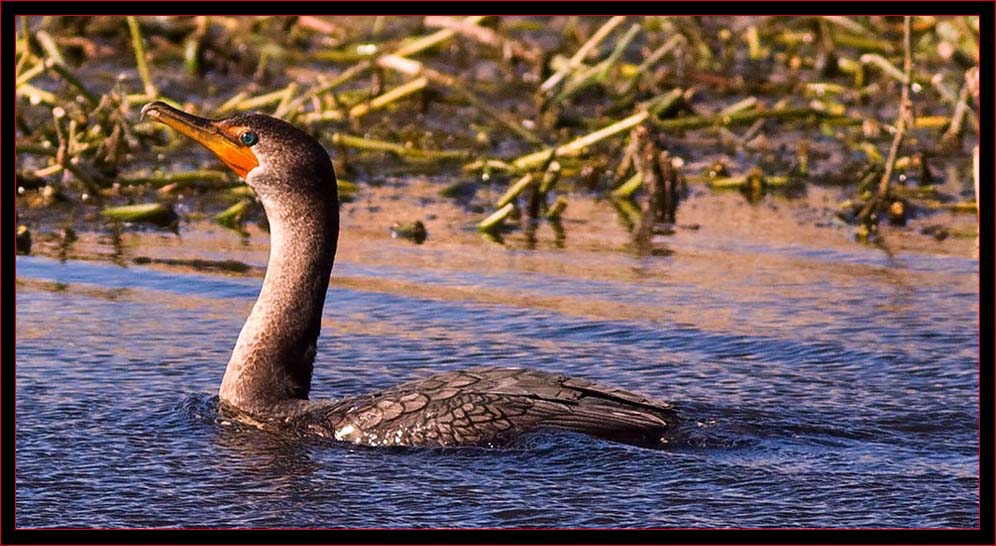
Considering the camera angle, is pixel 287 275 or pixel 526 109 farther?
pixel 526 109

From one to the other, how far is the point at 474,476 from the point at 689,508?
0.79 metres

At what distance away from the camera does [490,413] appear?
6.68 metres

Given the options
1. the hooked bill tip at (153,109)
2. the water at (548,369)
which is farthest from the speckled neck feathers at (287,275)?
the hooked bill tip at (153,109)

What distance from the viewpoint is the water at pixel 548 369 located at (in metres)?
6.12

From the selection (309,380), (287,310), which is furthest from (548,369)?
(287,310)

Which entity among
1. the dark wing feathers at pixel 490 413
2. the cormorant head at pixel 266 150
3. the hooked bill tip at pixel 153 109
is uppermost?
the hooked bill tip at pixel 153 109

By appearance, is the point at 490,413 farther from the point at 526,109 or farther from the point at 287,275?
the point at 526,109

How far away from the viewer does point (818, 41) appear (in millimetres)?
15125

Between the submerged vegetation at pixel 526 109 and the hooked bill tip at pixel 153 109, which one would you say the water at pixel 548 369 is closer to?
the submerged vegetation at pixel 526 109

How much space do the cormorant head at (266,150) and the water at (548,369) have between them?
0.94 meters

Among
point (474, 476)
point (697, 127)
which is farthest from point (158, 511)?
point (697, 127)

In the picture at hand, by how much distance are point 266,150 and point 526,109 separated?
676 cm

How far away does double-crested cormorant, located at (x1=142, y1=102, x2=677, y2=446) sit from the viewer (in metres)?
6.69

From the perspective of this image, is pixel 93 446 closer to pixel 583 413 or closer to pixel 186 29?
pixel 583 413
